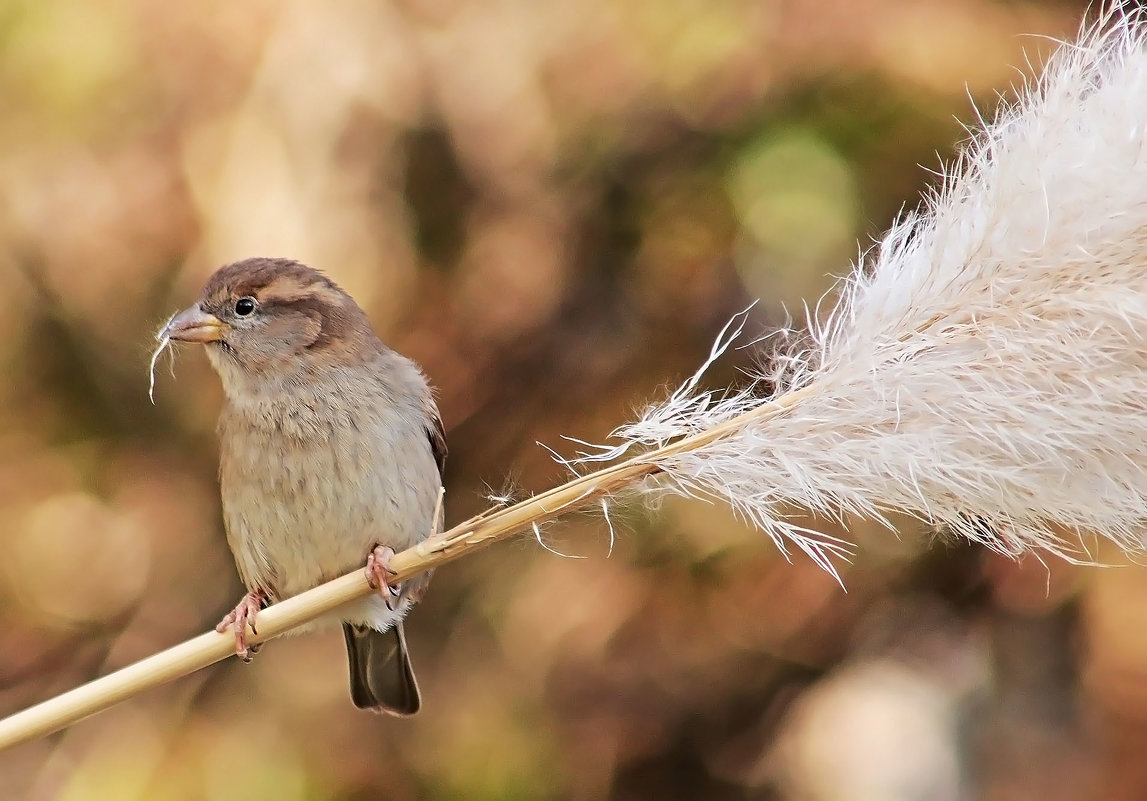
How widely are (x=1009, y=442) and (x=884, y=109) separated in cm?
160

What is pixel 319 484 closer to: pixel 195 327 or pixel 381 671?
pixel 195 327

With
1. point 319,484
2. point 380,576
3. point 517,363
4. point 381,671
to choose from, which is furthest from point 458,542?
point 517,363

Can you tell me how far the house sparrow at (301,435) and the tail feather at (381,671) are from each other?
0.23 meters

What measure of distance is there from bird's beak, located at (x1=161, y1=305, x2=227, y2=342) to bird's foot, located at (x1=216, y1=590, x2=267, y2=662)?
1.36ft

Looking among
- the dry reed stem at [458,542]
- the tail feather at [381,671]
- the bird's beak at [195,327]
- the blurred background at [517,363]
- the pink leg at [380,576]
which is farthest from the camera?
the blurred background at [517,363]

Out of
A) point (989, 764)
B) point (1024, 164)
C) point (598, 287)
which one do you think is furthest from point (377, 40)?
point (989, 764)

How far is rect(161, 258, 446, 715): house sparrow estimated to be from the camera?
183cm

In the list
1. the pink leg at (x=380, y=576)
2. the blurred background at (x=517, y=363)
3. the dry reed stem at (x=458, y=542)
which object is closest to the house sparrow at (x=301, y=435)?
the pink leg at (x=380, y=576)

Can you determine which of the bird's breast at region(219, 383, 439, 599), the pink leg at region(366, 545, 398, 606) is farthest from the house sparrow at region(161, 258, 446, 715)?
the pink leg at region(366, 545, 398, 606)

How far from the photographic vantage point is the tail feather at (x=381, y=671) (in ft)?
6.98

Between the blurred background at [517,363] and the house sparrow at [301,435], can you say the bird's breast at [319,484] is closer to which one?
the house sparrow at [301,435]

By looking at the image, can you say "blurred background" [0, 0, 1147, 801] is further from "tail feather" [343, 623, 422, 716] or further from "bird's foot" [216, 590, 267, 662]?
"bird's foot" [216, 590, 267, 662]

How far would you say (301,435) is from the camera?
1833mm

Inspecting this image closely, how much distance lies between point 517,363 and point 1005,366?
1.60 metres
